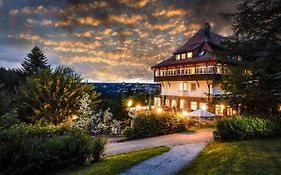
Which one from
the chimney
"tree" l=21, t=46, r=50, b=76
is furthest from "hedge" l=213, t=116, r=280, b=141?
"tree" l=21, t=46, r=50, b=76

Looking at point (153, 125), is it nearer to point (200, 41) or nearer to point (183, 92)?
point (183, 92)

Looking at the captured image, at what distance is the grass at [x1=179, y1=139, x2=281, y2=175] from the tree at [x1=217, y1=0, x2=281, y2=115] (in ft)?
12.3

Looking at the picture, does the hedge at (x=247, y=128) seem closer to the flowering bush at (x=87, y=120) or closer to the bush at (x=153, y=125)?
the bush at (x=153, y=125)

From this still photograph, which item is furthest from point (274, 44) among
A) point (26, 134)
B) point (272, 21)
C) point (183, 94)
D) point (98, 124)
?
point (183, 94)

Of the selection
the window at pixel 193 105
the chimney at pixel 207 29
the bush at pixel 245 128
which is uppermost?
the chimney at pixel 207 29

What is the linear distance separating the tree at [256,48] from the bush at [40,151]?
33.3ft

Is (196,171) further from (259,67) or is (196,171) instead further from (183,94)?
(183,94)

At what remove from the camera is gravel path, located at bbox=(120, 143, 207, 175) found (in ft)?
37.7

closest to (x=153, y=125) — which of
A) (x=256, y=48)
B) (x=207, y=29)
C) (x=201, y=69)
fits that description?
(x=256, y=48)

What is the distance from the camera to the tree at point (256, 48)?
16.0m

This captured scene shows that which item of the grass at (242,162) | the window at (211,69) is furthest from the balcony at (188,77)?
the grass at (242,162)

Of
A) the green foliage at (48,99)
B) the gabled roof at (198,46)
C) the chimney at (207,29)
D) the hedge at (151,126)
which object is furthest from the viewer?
the chimney at (207,29)

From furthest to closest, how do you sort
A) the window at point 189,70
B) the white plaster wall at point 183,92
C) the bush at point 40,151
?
the window at point 189,70 < the white plaster wall at point 183,92 < the bush at point 40,151

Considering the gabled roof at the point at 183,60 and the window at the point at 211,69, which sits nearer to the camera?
the window at the point at 211,69
